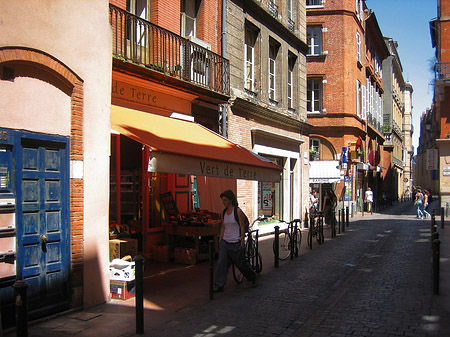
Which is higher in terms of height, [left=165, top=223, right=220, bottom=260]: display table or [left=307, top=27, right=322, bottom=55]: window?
[left=307, top=27, right=322, bottom=55]: window

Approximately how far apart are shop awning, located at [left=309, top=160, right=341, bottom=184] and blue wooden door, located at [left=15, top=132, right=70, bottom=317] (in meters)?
21.5

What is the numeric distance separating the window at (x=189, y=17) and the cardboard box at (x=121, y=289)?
25.0 ft

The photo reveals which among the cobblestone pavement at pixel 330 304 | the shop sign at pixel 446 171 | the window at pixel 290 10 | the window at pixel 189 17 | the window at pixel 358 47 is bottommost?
the cobblestone pavement at pixel 330 304

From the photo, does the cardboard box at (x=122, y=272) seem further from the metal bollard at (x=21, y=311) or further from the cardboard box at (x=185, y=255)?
the metal bollard at (x=21, y=311)

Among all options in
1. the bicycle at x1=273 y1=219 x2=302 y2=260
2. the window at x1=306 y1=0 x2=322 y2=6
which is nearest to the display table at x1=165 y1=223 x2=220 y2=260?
the bicycle at x1=273 y1=219 x2=302 y2=260

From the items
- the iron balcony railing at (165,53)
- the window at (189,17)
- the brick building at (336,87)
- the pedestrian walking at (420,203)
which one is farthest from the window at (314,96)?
the window at (189,17)

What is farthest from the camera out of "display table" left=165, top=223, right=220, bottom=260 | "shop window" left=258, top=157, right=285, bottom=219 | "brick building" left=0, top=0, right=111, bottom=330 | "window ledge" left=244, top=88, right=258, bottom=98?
"shop window" left=258, top=157, right=285, bottom=219

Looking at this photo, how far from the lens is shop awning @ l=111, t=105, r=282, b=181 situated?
7779 millimetres

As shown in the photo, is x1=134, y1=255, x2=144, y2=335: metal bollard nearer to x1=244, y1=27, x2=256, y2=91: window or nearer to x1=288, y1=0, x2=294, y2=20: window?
x1=244, y1=27, x2=256, y2=91: window

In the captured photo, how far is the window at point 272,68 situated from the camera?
59.6ft

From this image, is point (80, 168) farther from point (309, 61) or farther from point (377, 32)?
Result: point (377, 32)

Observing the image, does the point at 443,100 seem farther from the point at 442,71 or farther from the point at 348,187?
the point at 348,187

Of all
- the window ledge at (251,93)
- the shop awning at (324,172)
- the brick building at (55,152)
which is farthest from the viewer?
the shop awning at (324,172)

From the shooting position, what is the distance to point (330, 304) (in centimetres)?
744
